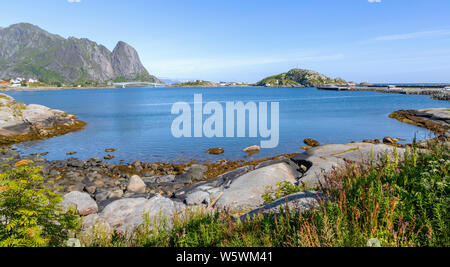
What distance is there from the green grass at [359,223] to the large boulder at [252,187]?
5.04 metres

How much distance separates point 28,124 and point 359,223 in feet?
166

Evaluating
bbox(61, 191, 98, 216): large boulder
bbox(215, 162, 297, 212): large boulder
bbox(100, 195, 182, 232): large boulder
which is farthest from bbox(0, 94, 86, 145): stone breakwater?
bbox(215, 162, 297, 212): large boulder

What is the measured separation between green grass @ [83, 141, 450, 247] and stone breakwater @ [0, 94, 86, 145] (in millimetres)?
40474

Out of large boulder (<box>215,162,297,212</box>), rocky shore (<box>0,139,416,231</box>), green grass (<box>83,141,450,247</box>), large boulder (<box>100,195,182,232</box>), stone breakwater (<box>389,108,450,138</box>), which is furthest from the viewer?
stone breakwater (<box>389,108,450,138</box>)

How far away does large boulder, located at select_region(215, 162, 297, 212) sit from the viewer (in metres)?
12.1

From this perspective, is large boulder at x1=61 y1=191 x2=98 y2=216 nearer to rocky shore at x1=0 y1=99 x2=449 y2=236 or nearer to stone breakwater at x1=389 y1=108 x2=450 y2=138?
rocky shore at x1=0 y1=99 x2=449 y2=236

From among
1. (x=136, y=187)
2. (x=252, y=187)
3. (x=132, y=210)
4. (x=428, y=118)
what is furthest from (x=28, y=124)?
(x=428, y=118)

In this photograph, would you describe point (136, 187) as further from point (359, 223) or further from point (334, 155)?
point (359, 223)

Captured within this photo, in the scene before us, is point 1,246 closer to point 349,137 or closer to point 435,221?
point 435,221

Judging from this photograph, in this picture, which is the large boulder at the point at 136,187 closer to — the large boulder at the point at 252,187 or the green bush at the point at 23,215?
the large boulder at the point at 252,187

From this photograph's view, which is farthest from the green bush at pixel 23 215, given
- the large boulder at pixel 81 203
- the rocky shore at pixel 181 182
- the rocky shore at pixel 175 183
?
the large boulder at pixel 81 203

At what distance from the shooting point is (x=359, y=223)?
16.4 ft
